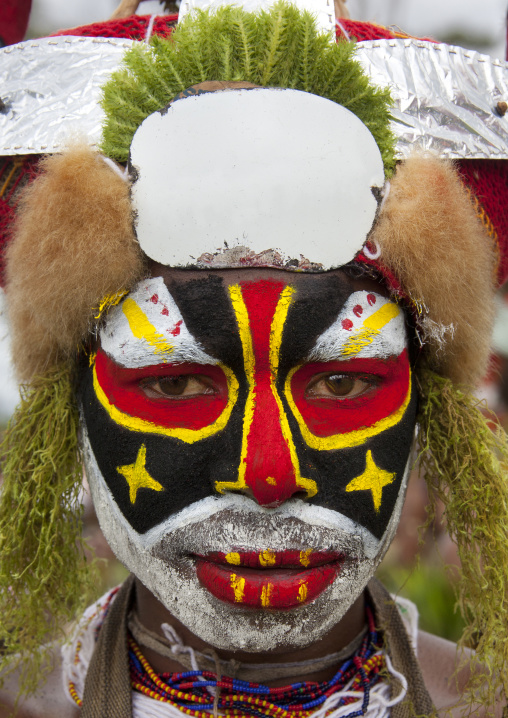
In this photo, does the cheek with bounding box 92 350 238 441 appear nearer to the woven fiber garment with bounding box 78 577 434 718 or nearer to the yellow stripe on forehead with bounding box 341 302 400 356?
the yellow stripe on forehead with bounding box 341 302 400 356

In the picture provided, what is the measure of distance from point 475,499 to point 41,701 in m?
1.48

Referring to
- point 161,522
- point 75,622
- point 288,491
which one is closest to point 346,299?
point 288,491

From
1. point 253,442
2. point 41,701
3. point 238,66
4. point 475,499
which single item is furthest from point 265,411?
point 41,701

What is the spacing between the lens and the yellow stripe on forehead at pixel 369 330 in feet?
5.72

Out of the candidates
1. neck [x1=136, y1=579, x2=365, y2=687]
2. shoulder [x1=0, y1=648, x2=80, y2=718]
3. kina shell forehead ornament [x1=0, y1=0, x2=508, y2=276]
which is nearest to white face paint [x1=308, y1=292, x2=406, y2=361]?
kina shell forehead ornament [x1=0, y1=0, x2=508, y2=276]

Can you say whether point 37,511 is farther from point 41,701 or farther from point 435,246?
point 435,246

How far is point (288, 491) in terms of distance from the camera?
164cm

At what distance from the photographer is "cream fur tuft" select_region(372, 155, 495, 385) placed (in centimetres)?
176

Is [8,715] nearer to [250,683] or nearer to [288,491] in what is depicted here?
[250,683]

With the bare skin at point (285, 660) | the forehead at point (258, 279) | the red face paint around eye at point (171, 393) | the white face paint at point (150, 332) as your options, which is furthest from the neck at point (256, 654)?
the forehead at point (258, 279)

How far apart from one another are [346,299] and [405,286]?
169 millimetres

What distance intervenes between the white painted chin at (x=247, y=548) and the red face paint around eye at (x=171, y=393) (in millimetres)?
210

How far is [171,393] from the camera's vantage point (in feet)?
5.85

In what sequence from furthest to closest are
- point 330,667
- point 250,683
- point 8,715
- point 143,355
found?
point 8,715
point 330,667
point 250,683
point 143,355
